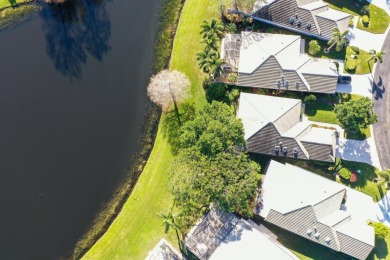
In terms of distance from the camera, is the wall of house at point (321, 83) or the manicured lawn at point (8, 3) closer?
the wall of house at point (321, 83)

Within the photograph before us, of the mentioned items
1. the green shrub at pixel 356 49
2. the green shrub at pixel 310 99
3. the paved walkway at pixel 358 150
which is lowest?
the paved walkway at pixel 358 150

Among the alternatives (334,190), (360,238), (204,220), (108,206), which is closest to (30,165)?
(108,206)

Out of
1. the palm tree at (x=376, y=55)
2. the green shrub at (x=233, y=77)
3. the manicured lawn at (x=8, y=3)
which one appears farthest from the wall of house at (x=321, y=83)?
the manicured lawn at (x=8, y=3)

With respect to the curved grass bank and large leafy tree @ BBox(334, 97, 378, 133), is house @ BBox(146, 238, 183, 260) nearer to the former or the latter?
the curved grass bank

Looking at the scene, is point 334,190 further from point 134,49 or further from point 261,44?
point 134,49

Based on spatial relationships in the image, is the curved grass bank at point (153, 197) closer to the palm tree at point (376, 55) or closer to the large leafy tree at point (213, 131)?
the large leafy tree at point (213, 131)

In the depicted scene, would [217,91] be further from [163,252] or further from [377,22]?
[377,22]

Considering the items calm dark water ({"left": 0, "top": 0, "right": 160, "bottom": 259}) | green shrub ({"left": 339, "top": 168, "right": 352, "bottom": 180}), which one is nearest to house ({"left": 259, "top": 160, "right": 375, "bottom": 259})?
green shrub ({"left": 339, "top": 168, "right": 352, "bottom": 180})
